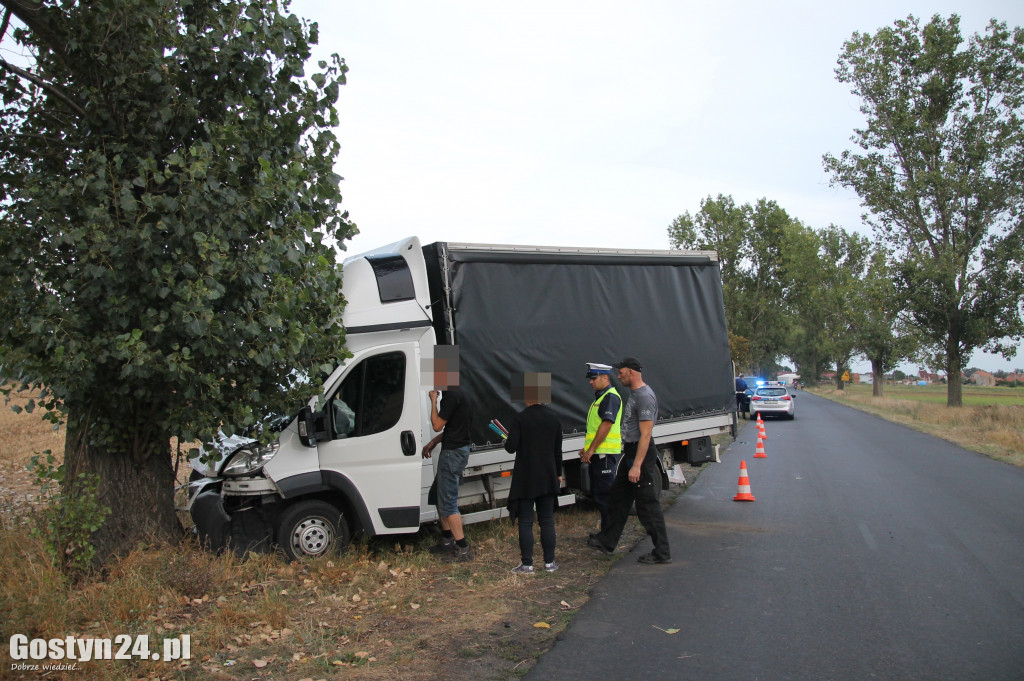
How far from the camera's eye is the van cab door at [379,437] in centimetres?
728

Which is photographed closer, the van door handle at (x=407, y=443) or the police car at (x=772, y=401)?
the van door handle at (x=407, y=443)

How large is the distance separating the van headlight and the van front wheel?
495mm

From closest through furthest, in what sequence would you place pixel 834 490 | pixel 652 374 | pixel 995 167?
1. pixel 652 374
2. pixel 834 490
3. pixel 995 167

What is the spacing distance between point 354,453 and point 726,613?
3462 millimetres

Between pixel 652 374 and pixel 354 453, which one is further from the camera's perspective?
pixel 652 374

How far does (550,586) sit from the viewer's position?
6848mm

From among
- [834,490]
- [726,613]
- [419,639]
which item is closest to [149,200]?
[419,639]

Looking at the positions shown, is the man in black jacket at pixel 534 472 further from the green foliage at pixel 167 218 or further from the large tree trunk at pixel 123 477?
the large tree trunk at pixel 123 477

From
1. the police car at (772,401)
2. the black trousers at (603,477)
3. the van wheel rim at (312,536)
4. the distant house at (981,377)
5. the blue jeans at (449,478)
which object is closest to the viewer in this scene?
the van wheel rim at (312,536)

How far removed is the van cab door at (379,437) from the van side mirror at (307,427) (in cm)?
12

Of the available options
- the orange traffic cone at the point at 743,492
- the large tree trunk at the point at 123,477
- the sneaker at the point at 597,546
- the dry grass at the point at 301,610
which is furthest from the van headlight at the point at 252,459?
the orange traffic cone at the point at 743,492

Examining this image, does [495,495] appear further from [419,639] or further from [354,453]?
[419,639]

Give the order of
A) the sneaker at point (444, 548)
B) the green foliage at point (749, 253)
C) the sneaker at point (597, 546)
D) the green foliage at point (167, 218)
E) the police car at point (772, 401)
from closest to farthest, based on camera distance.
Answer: the green foliage at point (167, 218), the sneaker at point (444, 548), the sneaker at point (597, 546), the police car at point (772, 401), the green foliage at point (749, 253)

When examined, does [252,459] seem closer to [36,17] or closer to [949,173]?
[36,17]
